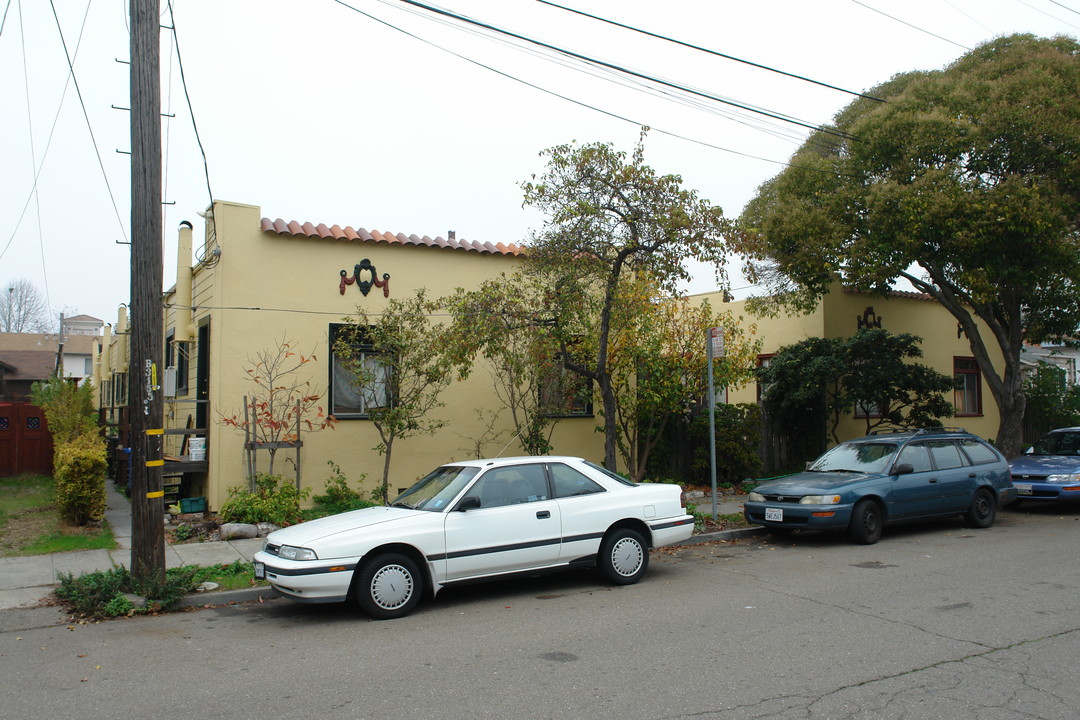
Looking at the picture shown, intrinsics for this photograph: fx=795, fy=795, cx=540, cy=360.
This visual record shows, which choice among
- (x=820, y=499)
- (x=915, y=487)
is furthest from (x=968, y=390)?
(x=820, y=499)

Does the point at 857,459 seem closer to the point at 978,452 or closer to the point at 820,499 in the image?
the point at 820,499

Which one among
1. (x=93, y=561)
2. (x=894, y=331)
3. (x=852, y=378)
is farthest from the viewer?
(x=894, y=331)

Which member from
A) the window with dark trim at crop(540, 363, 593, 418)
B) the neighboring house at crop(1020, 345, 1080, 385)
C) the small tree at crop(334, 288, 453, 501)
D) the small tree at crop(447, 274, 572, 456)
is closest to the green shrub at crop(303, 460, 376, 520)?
the small tree at crop(334, 288, 453, 501)

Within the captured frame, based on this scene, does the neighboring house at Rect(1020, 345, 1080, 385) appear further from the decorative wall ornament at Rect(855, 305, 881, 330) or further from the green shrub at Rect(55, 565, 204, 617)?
the green shrub at Rect(55, 565, 204, 617)

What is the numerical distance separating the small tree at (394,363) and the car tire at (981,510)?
813 cm

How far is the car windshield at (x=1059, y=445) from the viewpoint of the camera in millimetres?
14684

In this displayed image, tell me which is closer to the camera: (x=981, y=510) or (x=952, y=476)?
(x=952, y=476)

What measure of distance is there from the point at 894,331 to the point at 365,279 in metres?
14.2

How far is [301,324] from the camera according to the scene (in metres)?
12.8

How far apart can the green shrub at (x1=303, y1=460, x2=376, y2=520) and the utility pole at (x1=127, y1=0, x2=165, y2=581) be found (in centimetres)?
428

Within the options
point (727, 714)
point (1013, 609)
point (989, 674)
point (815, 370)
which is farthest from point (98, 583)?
point (815, 370)

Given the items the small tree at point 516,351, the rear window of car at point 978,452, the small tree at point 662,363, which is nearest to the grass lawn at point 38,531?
the small tree at point 516,351

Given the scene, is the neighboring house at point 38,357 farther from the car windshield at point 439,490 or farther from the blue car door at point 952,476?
the blue car door at point 952,476

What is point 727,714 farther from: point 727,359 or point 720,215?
point 727,359
